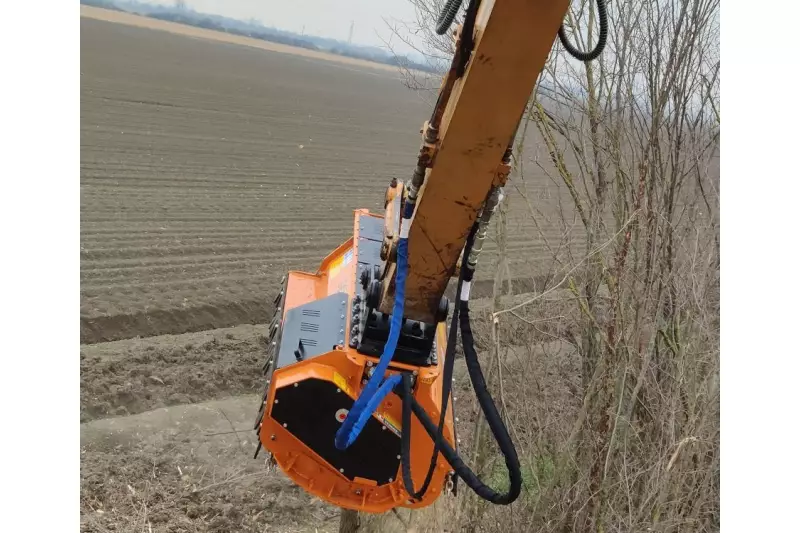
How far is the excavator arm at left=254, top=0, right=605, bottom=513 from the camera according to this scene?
2.21 m

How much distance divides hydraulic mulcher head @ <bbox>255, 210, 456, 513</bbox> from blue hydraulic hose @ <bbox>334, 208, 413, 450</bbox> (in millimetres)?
498

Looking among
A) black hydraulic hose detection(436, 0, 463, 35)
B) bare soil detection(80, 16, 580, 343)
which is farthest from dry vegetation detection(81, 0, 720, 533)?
black hydraulic hose detection(436, 0, 463, 35)

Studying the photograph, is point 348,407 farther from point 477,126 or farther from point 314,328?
point 477,126

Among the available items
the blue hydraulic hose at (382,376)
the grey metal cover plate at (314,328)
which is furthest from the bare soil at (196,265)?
the blue hydraulic hose at (382,376)

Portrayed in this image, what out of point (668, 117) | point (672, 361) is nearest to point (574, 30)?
point (668, 117)

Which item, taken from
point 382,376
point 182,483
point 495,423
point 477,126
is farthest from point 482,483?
point 182,483

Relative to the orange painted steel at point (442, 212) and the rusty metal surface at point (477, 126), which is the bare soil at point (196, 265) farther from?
the rusty metal surface at point (477, 126)

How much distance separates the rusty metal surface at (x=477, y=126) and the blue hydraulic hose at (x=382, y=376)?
0.11 metres

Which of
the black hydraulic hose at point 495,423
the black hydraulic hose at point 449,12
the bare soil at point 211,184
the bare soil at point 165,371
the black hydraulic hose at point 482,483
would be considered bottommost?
the bare soil at point 211,184

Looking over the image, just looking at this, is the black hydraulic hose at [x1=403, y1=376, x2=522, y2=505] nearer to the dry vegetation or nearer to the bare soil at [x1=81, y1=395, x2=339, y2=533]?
the dry vegetation

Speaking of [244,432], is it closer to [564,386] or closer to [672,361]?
[564,386]

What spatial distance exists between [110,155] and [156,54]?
16798 millimetres

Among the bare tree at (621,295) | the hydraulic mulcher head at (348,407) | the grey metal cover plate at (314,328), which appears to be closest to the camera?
the hydraulic mulcher head at (348,407)

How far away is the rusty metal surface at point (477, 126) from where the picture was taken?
6.82 feet
